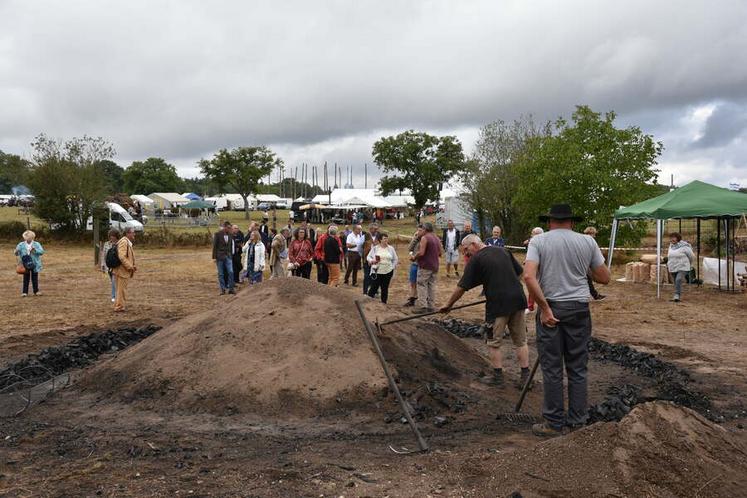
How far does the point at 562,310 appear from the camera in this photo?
541cm

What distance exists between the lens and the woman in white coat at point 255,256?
15.0 meters

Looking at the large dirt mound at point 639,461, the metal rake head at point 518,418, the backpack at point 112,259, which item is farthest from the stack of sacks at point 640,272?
the large dirt mound at point 639,461

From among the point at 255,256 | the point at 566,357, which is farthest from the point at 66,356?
the point at 566,357

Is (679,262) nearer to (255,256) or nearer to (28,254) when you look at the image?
(255,256)

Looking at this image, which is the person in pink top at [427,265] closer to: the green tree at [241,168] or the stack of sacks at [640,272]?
the stack of sacks at [640,272]

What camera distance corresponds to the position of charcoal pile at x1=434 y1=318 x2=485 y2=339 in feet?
36.5

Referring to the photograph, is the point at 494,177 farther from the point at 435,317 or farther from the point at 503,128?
the point at 435,317

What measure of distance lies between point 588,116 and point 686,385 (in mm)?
20286

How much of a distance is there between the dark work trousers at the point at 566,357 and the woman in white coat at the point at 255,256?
33.7 feet

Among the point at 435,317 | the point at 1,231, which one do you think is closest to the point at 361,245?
the point at 435,317

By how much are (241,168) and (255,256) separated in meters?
47.6

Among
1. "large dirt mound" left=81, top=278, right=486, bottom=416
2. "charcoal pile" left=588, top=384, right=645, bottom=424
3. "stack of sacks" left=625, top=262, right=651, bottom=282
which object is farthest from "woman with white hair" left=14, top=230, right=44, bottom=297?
"stack of sacks" left=625, top=262, right=651, bottom=282

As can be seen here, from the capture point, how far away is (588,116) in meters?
25.9

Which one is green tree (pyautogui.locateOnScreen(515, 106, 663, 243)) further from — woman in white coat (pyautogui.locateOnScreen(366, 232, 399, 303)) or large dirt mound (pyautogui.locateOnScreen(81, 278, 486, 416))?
large dirt mound (pyautogui.locateOnScreen(81, 278, 486, 416))
